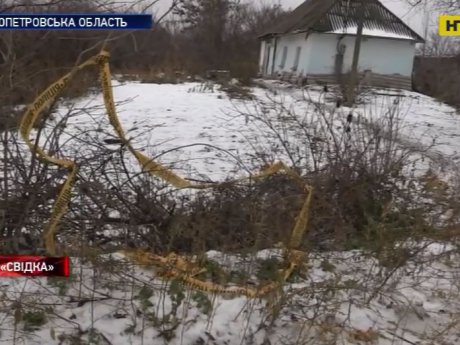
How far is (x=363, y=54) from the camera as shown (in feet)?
85.9

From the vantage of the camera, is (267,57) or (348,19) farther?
(267,57)

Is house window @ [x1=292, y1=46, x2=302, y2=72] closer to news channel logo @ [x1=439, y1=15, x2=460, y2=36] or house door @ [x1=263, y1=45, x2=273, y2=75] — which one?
house door @ [x1=263, y1=45, x2=273, y2=75]

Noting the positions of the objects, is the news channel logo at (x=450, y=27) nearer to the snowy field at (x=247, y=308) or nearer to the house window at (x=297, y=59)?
the snowy field at (x=247, y=308)

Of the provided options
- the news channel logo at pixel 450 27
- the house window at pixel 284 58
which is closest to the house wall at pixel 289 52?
the house window at pixel 284 58

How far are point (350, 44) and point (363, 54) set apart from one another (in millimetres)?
826

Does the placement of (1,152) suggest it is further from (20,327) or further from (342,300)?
(342,300)

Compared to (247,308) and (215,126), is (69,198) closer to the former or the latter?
(247,308)

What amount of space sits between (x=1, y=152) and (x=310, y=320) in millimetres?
2300

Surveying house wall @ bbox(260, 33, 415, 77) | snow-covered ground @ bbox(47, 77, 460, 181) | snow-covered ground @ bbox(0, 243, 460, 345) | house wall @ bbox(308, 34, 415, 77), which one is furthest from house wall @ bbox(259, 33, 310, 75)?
snow-covered ground @ bbox(0, 243, 460, 345)

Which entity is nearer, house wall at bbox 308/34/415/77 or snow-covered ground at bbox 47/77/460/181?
snow-covered ground at bbox 47/77/460/181

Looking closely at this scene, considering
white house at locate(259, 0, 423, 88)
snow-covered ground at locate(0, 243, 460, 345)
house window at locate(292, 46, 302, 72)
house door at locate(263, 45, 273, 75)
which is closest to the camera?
snow-covered ground at locate(0, 243, 460, 345)

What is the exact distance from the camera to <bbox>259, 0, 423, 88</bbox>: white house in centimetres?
2575

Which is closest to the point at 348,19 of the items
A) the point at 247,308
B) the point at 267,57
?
the point at 267,57

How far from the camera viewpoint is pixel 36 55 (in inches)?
148
